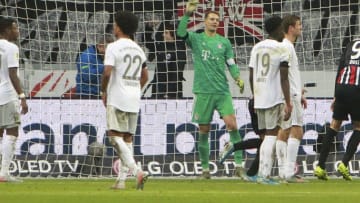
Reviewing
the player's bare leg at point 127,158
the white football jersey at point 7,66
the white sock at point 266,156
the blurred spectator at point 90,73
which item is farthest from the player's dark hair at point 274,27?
the blurred spectator at point 90,73

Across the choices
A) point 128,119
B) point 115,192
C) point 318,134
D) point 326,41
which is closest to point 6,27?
point 128,119

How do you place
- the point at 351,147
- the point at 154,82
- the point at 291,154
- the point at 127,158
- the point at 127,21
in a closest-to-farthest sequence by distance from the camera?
the point at 127,158 → the point at 127,21 → the point at 291,154 → the point at 351,147 → the point at 154,82

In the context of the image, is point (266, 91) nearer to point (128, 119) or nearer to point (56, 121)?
point (128, 119)

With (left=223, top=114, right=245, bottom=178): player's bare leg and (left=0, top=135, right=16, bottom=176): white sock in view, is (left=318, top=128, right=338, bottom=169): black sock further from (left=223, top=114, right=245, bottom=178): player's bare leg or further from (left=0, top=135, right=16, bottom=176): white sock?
(left=0, top=135, right=16, bottom=176): white sock

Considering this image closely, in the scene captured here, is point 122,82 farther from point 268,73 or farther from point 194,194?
point 268,73

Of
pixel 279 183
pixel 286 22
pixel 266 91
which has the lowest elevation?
pixel 279 183

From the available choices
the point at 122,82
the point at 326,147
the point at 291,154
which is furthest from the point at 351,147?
the point at 122,82

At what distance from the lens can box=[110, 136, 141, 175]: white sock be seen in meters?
11.3

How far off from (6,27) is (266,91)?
10.1 feet

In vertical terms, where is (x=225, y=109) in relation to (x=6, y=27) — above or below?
below

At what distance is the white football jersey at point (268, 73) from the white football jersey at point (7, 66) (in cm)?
273

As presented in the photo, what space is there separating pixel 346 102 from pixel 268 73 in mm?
1845

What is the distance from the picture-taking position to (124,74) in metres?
11.7

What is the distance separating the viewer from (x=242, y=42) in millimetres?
18875
